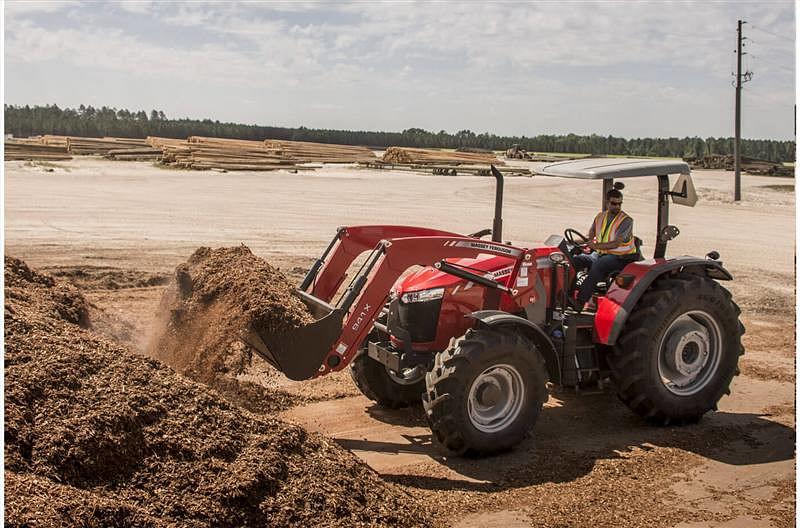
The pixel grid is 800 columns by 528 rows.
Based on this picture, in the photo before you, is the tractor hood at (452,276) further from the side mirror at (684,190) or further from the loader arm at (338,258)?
the side mirror at (684,190)

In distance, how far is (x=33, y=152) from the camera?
39562mm

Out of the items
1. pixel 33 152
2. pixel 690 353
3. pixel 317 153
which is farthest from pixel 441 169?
pixel 690 353

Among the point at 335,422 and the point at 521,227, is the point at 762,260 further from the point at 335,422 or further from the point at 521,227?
the point at 335,422

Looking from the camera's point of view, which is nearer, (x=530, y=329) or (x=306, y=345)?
(x=306, y=345)

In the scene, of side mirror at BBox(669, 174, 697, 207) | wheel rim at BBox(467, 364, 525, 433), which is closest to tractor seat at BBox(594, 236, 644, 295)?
side mirror at BBox(669, 174, 697, 207)

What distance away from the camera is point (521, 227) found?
22.3 metres

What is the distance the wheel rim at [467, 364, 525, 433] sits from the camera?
257 inches

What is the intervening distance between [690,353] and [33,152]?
37.9 meters

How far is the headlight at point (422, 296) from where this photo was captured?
22.7ft

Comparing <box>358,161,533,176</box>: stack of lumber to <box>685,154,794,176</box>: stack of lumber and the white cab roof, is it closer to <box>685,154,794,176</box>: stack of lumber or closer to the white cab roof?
<box>685,154,794,176</box>: stack of lumber

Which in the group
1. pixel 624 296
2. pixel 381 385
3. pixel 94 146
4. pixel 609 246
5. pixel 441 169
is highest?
pixel 94 146

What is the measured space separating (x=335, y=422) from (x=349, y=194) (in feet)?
74.9

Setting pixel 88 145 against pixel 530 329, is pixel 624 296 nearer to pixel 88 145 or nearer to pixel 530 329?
pixel 530 329

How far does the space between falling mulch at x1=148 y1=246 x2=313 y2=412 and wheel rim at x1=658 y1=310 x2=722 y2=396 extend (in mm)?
3215
